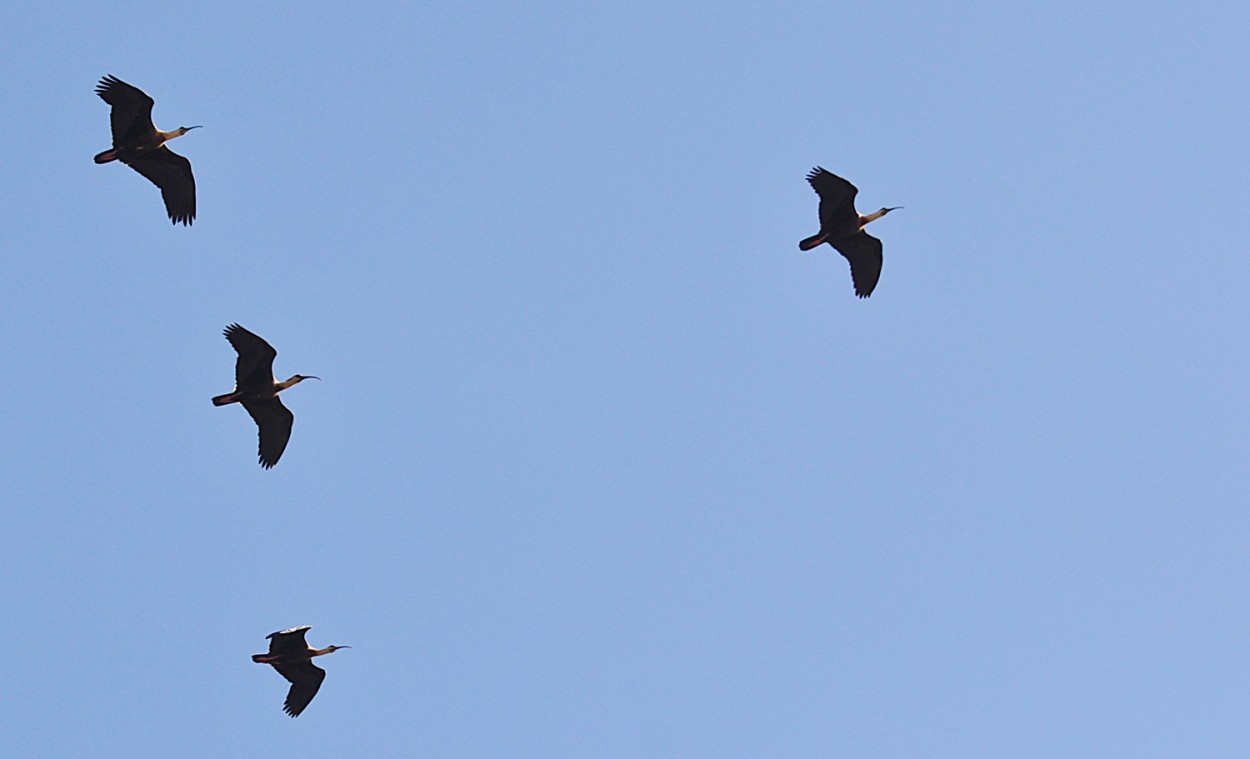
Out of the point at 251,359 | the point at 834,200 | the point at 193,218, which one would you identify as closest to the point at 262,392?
the point at 251,359

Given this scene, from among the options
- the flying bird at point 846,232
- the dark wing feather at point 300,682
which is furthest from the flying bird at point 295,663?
the flying bird at point 846,232

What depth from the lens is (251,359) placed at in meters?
35.4

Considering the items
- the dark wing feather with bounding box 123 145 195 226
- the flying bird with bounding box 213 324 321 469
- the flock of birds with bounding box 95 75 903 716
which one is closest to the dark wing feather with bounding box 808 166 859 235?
the flock of birds with bounding box 95 75 903 716

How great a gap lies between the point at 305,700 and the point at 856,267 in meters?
11.9

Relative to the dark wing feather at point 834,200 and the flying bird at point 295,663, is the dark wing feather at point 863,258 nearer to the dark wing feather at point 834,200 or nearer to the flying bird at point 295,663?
the dark wing feather at point 834,200

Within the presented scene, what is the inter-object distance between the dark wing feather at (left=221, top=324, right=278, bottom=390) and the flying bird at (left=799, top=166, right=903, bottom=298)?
920cm

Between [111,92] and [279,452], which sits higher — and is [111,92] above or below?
above

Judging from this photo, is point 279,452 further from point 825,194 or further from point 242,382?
point 825,194

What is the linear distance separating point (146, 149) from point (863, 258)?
12.2m

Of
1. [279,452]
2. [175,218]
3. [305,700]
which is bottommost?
[305,700]

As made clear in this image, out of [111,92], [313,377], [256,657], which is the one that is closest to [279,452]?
[313,377]

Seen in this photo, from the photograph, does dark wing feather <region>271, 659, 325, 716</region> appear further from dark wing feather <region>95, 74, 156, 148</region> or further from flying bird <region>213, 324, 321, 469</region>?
dark wing feather <region>95, 74, 156, 148</region>

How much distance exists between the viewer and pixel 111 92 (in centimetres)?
3400

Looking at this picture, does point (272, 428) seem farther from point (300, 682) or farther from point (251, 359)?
point (300, 682)
